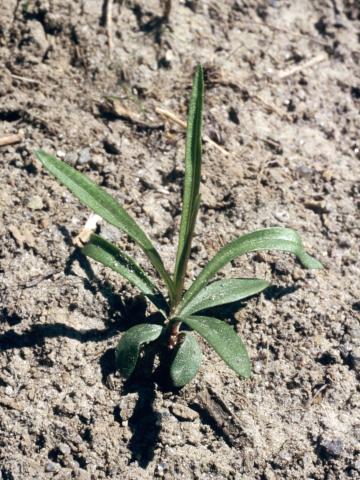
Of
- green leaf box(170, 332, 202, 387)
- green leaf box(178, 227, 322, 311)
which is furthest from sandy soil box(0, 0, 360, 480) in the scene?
green leaf box(178, 227, 322, 311)

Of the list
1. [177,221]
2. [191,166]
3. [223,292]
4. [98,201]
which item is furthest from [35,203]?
[223,292]

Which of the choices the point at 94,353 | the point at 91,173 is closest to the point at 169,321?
the point at 94,353

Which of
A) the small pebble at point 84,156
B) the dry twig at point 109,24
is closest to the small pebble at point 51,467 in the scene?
the small pebble at point 84,156

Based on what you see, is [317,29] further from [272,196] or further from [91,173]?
[91,173]

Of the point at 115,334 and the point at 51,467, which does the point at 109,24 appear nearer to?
the point at 115,334

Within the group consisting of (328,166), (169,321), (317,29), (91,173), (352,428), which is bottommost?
(352,428)

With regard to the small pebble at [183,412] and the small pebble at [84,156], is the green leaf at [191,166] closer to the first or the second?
the small pebble at [183,412]
